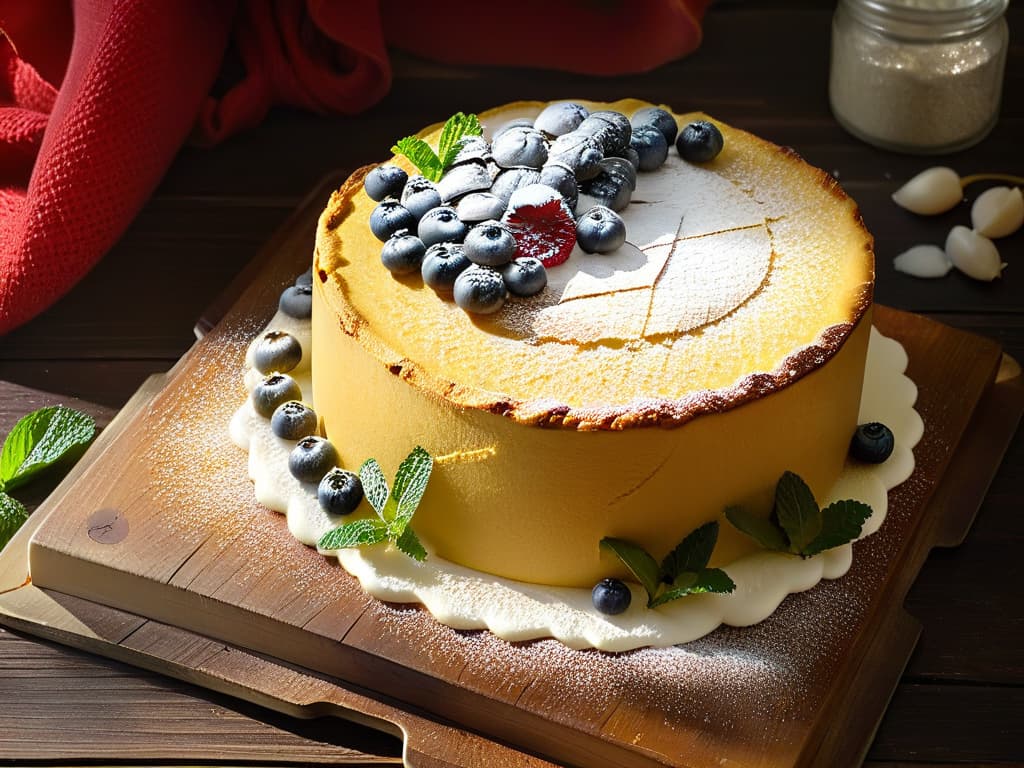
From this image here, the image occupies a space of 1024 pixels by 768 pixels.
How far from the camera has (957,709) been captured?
1771 millimetres

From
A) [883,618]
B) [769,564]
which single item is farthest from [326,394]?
[883,618]

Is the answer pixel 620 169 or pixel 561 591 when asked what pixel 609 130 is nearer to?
pixel 620 169

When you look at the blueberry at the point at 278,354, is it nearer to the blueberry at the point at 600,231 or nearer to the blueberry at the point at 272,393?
the blueberry at the point at 272,393

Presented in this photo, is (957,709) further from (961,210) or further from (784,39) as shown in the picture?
(784,39)

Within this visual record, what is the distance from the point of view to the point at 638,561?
1.73 meters

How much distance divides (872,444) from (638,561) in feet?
1.28

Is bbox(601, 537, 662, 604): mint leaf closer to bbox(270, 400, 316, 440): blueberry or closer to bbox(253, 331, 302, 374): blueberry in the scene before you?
bbox(270, 400, 316, 440): blueberry

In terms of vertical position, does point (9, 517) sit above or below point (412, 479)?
below

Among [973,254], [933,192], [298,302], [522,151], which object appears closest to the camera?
[522,151]

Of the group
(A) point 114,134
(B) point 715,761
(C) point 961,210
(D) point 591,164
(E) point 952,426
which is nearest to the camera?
(B) point 715,761

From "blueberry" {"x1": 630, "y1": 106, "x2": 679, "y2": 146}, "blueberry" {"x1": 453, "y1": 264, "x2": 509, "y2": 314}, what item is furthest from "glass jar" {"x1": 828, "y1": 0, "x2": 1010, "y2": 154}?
"blueberry" {"x1": 453, "y1": 264, "x2": 509, "y2": 314}

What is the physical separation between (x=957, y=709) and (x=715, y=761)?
0.33 meters

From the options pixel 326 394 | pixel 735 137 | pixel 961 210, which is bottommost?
pixel 961 210

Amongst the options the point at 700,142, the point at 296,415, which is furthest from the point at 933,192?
the point at 296,415
